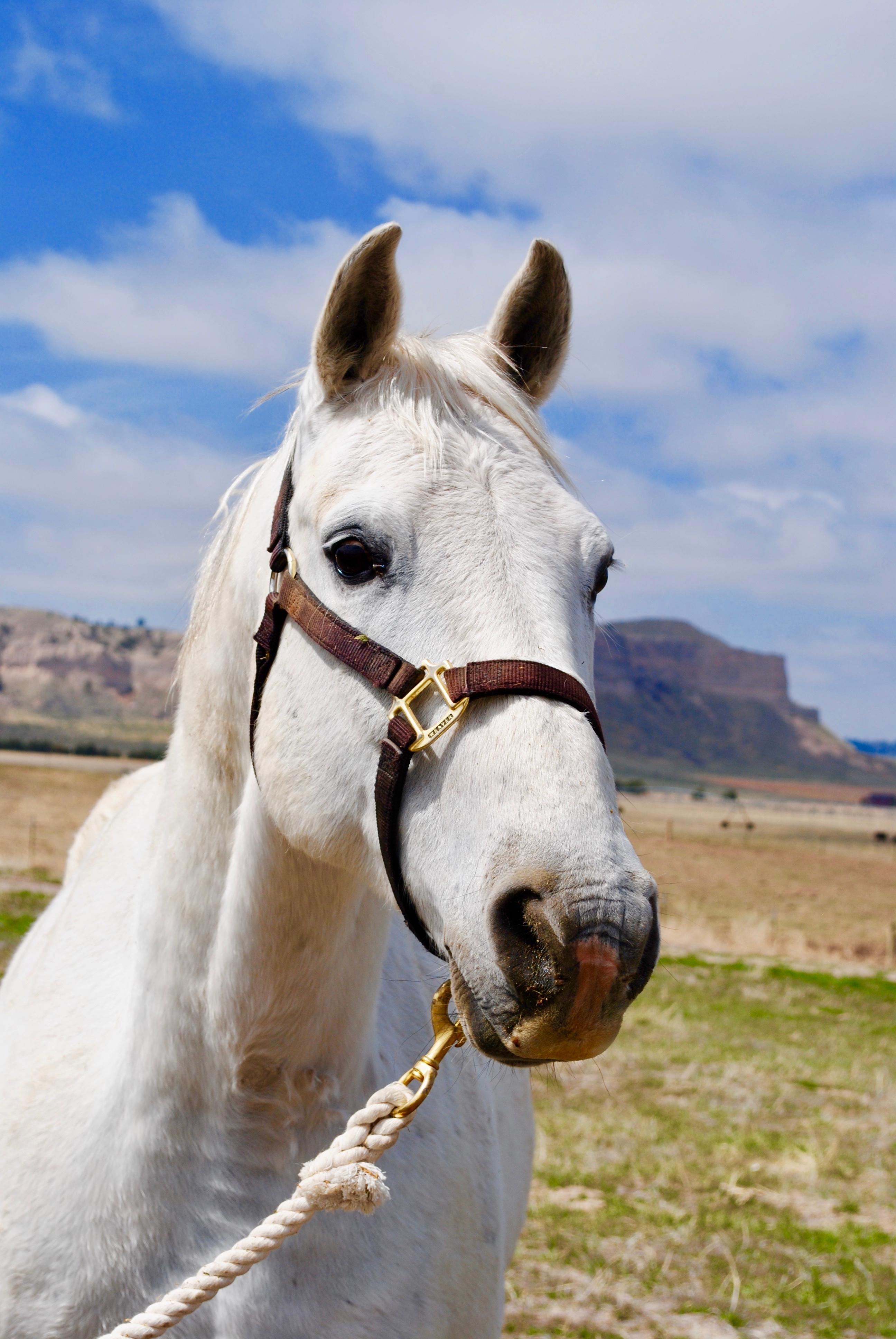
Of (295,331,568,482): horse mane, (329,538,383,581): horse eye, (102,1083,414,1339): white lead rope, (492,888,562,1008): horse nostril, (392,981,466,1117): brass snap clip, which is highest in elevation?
(295,331,568,482): horse mane

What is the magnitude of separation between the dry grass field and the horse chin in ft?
1.19

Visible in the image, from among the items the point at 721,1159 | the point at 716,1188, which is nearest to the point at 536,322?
the point at 716,1188

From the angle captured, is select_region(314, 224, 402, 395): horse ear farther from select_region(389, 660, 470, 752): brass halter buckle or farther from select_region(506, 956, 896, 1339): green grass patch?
select_region(506, 956, 896, 1339): green grass patch

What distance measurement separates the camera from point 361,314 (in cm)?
219

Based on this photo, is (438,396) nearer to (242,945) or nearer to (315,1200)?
(242,945)

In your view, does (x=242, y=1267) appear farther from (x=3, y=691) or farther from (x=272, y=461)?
(x=3, y=691)

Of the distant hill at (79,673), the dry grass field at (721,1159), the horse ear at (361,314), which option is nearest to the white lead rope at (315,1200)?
the dry grass field at (721,1159)

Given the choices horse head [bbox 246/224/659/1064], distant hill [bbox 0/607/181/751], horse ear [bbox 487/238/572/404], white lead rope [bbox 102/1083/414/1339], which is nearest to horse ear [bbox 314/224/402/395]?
horse head [bbox 246/224/659/1064]

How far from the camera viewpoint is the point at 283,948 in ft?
7.19

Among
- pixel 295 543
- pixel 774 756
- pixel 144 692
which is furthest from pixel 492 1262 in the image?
pixel 774 756

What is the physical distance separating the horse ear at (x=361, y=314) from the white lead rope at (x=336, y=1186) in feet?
4.36

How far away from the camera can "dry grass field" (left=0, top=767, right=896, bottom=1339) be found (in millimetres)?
5078

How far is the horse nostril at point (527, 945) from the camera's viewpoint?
154 cm

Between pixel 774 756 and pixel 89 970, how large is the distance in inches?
8199
